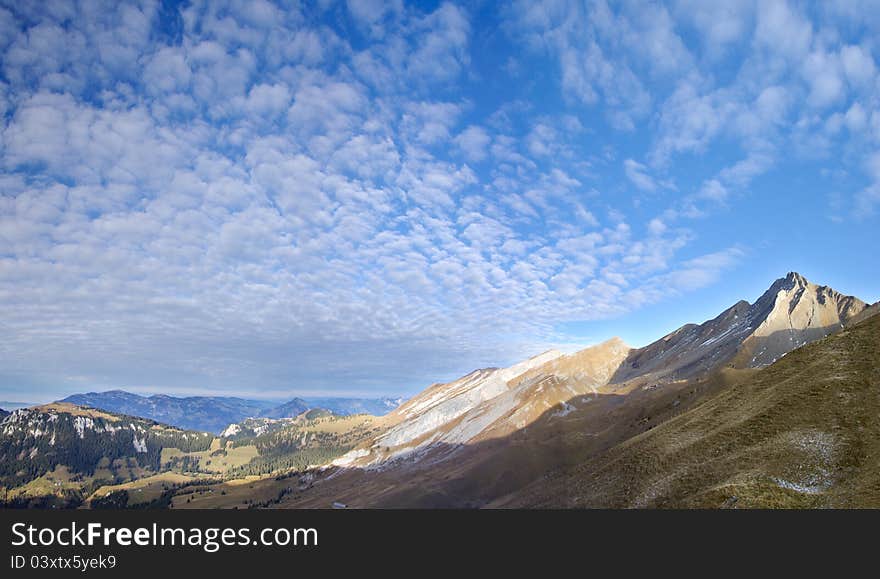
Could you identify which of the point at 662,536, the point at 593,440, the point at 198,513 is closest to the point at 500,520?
the point at 662,536

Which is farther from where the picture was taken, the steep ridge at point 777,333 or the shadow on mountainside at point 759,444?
the steep ridge at point 777,333

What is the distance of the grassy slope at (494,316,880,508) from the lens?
149ft

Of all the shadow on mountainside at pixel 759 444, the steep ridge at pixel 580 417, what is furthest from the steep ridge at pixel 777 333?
the shadow on mountainside at pixel 759 444

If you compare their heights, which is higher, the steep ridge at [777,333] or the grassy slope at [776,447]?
the steep ridge at [777,333]

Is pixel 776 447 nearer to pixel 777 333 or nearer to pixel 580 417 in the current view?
pixel 580 417

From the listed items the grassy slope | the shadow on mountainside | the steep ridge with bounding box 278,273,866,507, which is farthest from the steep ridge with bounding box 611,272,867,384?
the grassy slope

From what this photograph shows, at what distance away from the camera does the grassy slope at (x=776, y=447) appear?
45281mm

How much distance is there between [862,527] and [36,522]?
39044mm

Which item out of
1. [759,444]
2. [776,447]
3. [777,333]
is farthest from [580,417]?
[776,447]

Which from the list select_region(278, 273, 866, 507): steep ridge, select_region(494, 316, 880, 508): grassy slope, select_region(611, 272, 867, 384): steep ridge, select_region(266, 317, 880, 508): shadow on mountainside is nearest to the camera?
select_region(494, 316, 880, 508): grassy slope

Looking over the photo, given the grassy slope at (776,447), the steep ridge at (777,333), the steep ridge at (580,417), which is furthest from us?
the steep ridge at (777,333)

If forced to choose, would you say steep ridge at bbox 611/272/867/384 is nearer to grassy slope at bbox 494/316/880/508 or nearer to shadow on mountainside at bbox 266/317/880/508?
shadow on mountainside at bbox 266/317/880/508

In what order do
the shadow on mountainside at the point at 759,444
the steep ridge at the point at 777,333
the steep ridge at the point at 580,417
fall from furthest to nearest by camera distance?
1. the steep ridge at the point at 777,333
2. the steep ridge at the point at 580,417
3. the shadow on mountainside at the point at 759,444

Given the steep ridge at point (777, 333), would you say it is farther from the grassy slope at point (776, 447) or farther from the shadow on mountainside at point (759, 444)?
the grassy slope at point (776, 447)
